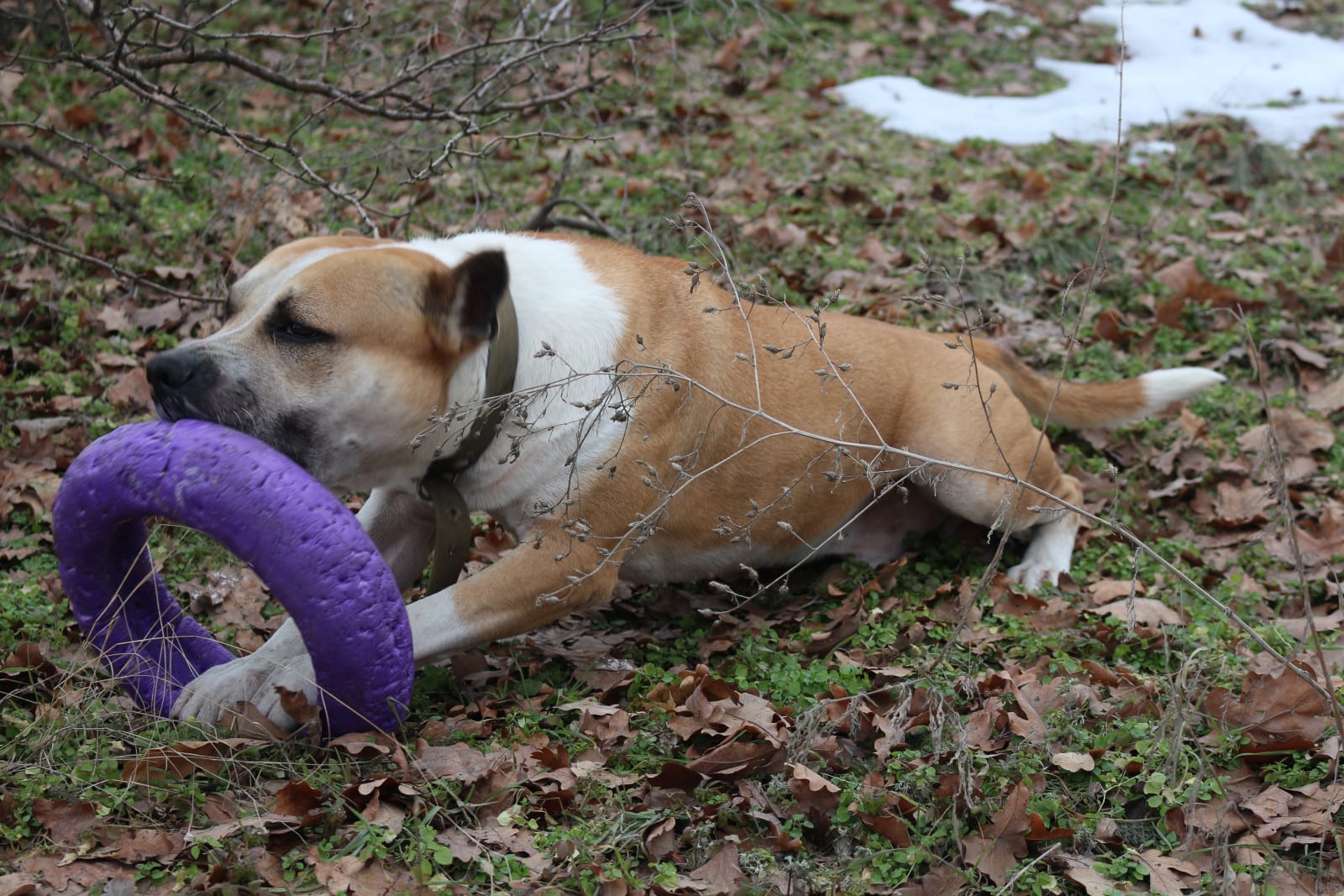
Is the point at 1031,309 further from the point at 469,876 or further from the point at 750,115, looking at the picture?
the point at 469,876

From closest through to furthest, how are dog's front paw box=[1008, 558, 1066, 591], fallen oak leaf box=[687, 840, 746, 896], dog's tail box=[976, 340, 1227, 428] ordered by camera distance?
fallen oak leaf box=[687, 840, 746, 896] → dog's front paw box=[1008, 558, 1066, 591] → dog's tail box=[976, 340, 1227, 428]

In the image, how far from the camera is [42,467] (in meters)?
4.78

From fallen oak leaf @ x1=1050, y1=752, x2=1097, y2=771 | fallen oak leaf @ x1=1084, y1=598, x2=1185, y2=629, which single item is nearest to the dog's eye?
fallen oak leaf @ x1=1050, y1=752, x2=1097, y2=771

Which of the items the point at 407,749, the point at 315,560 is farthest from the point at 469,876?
the point at 315,560

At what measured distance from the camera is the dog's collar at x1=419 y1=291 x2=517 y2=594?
3.68 metres

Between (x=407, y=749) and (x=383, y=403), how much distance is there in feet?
3.24

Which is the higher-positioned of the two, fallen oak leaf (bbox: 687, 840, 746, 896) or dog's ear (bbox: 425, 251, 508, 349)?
dog's ear (bbox: 425, 251, 508, 349)

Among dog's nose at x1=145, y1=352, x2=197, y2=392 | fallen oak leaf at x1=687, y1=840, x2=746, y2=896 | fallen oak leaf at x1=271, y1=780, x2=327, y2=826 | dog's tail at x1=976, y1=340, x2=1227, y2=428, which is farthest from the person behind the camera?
dog's tail at x1=976, y1=340, x2=1227, y2=428

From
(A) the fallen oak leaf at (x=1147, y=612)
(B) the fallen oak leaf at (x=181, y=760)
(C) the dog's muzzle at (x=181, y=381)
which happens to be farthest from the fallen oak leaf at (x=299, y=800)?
(A) the fallen oak leaf at (x=1147, y=612)

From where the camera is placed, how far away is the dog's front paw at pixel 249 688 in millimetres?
3373

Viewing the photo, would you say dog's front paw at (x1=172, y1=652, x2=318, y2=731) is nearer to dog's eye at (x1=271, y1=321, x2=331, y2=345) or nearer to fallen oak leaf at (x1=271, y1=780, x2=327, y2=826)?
fallen oak leaf at (x1=271, y1=780, x2=327, y2=826)

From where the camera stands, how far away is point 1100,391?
212 inches

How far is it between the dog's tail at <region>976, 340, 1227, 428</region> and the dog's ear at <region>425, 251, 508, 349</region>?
2533 mm

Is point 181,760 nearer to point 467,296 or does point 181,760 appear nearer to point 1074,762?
point 467,296
